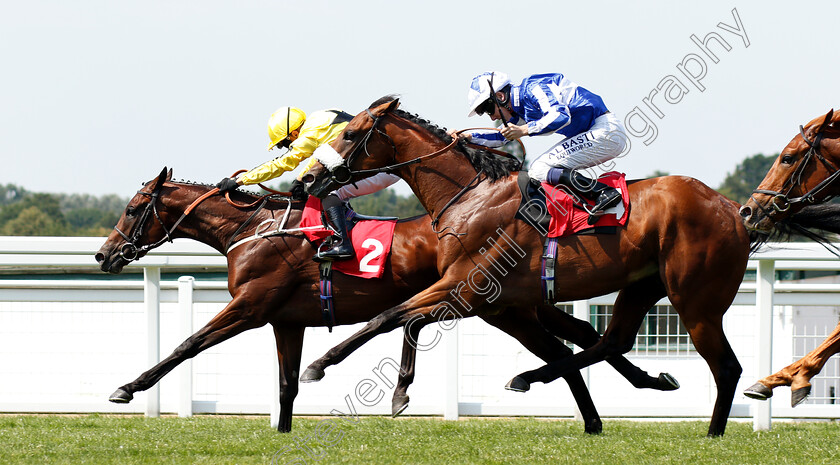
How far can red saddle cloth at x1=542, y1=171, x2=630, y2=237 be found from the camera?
17.4 feet

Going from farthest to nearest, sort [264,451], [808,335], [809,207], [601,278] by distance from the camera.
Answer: [808,335], [809,207], [601,278], [264,451]

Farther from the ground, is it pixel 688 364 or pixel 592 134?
pixel 592 134

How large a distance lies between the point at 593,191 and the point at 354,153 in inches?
53.8

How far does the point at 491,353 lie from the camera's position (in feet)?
25.0

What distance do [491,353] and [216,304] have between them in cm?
216

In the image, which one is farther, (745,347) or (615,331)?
(745,347)

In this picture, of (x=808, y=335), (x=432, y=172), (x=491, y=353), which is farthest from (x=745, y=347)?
(x=432, y=172)

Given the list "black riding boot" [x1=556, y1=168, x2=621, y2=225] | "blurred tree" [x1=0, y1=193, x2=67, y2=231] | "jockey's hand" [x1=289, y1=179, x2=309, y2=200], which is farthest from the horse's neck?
"blurred tree" [x1=0, y1=193, x2=67, y2=231]

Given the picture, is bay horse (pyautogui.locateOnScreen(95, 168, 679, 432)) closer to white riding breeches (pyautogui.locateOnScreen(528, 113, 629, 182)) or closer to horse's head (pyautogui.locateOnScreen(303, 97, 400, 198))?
horse's head (pyautogui.locateOnScreen(303, 97, 400, 198))

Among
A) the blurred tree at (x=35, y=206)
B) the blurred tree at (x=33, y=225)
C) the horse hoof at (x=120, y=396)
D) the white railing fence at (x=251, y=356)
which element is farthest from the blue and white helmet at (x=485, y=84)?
the blurred tree at (x=35, y=206)

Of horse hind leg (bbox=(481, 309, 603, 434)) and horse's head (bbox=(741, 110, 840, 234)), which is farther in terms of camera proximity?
horse hind leg (bbox=(481, 309, 603, 434))

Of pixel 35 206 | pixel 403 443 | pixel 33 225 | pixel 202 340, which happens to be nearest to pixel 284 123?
Answer: pixel 202 340

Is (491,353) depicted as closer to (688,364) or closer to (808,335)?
(688,364)

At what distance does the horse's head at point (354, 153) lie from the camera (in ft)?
18.4
